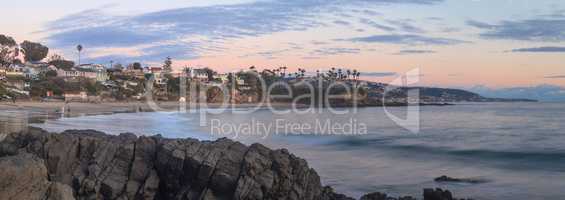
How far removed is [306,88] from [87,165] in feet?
489

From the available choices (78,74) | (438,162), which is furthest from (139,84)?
(438,162)

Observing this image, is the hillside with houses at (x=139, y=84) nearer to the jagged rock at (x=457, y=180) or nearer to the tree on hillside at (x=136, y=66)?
the tree on hillside at (x=136, y=66)

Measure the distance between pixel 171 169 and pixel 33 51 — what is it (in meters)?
138

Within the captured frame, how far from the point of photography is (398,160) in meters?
30.7

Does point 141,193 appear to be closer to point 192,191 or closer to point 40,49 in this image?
point 192,191

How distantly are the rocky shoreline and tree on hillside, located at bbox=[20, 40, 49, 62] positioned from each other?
133 metres

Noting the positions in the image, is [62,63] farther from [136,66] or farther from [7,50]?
[136,66]

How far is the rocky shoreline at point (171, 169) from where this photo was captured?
14133 millimetres

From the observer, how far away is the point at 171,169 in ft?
49.4

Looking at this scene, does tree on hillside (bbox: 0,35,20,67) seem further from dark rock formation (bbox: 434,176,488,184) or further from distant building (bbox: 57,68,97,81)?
dark rock formation (bbox: 434,176,488,184)

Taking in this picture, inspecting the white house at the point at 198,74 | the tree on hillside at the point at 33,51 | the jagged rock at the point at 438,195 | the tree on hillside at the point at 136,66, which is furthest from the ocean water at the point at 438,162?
the tree on hillside at the point at 136,66

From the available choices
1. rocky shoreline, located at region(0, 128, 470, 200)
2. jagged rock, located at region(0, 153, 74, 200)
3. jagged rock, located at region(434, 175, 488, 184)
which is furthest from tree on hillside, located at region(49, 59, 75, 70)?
jagged rock, located at region(0, 153, 74, 200)

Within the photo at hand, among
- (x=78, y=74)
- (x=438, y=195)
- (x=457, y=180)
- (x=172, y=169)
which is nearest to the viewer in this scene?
(x=172, y=169)

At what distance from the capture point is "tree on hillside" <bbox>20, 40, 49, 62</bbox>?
13926 centimetres
